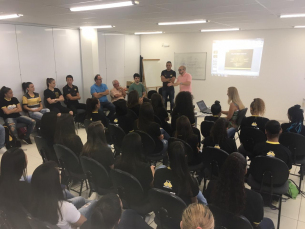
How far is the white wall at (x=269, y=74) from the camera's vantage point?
22.1 feet

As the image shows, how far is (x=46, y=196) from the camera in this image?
1.73 meters

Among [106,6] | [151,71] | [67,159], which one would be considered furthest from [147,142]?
[151,71]

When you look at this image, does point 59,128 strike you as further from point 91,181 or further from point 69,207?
point 69,207

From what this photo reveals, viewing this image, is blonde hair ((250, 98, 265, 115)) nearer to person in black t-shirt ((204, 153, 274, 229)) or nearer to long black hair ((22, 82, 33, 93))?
person in black t-shirt ((204, 153, 274, 229))

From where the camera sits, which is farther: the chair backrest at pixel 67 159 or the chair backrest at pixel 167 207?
the chair backrest at pixel 67 159

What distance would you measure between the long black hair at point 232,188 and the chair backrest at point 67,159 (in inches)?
70.0

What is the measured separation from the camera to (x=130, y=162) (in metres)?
2.35

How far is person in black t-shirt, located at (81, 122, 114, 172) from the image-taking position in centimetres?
267

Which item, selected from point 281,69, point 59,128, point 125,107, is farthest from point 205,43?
point 59,128

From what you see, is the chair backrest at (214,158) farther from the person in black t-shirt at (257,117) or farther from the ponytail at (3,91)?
the ponytail at (3,91)


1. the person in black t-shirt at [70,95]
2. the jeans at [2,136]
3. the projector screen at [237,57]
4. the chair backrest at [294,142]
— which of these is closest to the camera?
the chair backrest at [294,142]

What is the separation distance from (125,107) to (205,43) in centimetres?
477

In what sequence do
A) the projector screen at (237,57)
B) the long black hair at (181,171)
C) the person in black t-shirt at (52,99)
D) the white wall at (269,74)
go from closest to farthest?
the long black hair at (181,171) < the person in black t-shirt at (52,99) < the white wall at (269,74) < the projector screen at (237,57)

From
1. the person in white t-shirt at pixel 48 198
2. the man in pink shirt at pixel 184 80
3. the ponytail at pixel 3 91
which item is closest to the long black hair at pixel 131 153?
the person in white t-shirt at pixel 48 198
